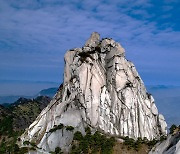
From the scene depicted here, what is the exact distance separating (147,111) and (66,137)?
105 feet

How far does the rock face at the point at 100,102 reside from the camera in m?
108

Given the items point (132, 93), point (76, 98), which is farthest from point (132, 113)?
point (76, 98)

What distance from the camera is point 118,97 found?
Result: 4444 inches

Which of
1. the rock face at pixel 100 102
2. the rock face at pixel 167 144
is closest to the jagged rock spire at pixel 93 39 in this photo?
the rock face at pixel 100 102

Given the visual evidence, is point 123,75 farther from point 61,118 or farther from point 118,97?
point 61,118

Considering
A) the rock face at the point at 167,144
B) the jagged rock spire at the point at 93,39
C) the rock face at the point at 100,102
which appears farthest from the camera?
the jagged rock spire at the point at 93,39

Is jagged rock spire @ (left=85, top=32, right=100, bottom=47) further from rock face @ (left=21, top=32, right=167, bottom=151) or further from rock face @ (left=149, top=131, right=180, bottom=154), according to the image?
rock face @ (left=149, top=131, right=180, bottom=154)

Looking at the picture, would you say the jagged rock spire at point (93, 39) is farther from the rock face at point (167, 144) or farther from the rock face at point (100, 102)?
the rock face at point (167, 144)

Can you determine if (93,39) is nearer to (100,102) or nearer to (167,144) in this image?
(100,102)

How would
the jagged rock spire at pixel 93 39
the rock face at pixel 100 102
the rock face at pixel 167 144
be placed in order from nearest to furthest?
1. the rock face at pixel 167 144
2. the rock face at pixel 100 102
3. the jagged rock spire at pixel 93 39

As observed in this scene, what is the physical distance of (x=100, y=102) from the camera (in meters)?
111

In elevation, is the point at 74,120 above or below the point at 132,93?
below

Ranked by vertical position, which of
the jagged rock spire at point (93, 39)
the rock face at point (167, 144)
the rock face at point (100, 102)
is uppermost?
the jagged rock spire at point (93, 39)

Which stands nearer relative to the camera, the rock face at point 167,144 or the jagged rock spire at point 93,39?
the rock face at point 167,144
